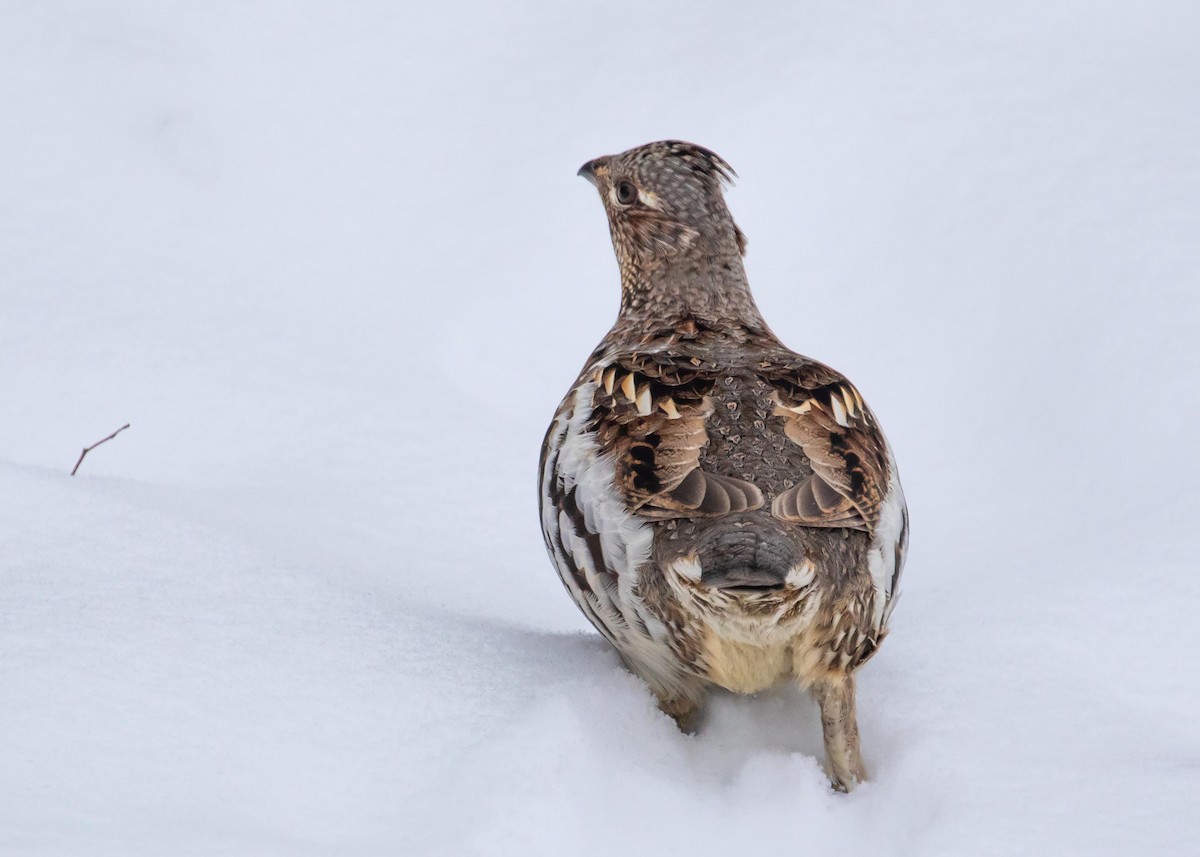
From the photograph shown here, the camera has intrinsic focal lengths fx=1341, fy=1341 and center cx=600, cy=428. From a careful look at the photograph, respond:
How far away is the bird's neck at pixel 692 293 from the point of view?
4645 mm

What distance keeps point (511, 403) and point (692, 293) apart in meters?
1.59

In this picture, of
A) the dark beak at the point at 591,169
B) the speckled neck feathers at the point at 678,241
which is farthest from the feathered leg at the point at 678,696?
the dark beak at the point at 591,169

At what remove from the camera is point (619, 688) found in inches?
134

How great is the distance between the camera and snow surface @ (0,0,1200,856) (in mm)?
2766

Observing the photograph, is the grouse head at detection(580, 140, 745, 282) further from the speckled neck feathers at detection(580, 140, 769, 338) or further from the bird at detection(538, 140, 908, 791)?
the bird at detection(538, 140, 908, 791)

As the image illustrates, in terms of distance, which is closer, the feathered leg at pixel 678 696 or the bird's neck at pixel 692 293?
the feathered leg at pixel 678 696

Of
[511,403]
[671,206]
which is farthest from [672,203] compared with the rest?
[511,403]

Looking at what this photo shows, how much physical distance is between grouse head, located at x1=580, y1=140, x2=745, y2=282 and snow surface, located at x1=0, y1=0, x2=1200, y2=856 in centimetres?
111

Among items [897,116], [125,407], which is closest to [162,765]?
[125,407]

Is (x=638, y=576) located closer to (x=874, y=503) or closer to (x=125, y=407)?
(x=874, y=503)

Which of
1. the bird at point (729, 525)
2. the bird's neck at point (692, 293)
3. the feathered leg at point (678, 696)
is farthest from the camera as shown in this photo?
the bird's neck at point (692, 293)

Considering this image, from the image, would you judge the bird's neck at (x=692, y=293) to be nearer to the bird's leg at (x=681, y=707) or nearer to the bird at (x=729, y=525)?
the bird at (x=729, y=525)

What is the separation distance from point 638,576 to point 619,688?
34 centimetres

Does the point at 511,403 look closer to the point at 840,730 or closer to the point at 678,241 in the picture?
the point at 678,241
